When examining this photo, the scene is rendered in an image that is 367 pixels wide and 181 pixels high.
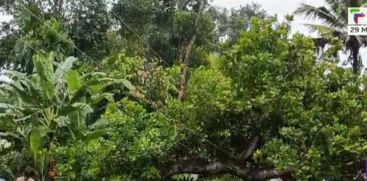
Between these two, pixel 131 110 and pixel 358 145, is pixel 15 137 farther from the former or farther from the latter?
pixel 358 145

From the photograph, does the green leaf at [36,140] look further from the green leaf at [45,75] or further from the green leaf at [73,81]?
the green leaf at [73,81]

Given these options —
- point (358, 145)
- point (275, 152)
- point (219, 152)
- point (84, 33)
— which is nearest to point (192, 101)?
point (219, 152)

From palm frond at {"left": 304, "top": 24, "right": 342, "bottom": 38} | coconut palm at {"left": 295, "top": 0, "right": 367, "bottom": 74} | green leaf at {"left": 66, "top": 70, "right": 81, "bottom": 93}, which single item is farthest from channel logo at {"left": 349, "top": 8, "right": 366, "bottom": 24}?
palm frond at {"left": 304, "top": 24, "right": 342, "bottom": 38}

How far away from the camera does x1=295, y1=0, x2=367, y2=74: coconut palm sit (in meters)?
16.9

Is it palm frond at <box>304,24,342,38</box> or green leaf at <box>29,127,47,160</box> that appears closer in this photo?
green leaf at <box>29,127,47,160</box>

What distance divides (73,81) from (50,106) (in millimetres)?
656

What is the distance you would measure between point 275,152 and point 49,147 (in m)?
4.16

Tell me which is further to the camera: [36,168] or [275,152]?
[36,168]

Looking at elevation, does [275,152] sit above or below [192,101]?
below

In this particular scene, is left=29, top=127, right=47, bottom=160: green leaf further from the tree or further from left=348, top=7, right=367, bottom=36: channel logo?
the tree

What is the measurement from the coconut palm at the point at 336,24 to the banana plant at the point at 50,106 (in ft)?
27.3

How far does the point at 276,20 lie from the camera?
925 centimetres

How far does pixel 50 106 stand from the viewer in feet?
34.1

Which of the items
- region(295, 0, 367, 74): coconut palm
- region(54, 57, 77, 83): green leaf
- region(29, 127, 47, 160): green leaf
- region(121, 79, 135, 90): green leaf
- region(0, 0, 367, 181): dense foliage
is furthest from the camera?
region(295, 0, 367, 74): coconut palm
